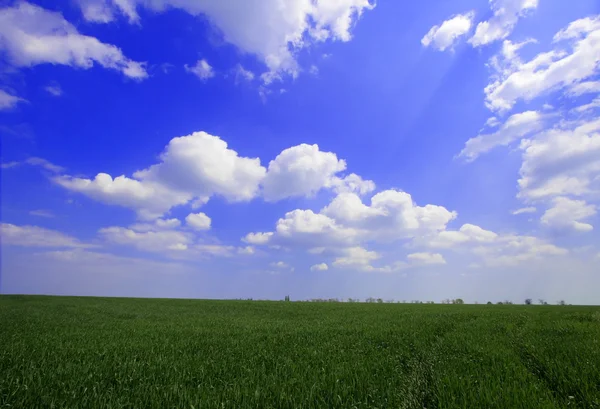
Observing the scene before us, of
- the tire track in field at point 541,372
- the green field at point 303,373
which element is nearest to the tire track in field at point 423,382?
the green field at point 303,373

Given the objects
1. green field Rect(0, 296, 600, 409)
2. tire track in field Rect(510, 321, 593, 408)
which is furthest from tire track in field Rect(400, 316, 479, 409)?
tire track in field Rect(510, 321, 593, 408)

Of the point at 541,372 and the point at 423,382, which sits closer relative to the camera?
the point at 423,382

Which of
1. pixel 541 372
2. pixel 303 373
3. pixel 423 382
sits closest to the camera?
pixel 423 382

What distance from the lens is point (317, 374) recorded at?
669cm

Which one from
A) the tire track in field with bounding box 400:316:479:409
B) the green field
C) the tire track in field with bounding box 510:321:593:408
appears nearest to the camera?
the green field

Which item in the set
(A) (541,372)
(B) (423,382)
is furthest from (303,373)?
(A) (541,372)

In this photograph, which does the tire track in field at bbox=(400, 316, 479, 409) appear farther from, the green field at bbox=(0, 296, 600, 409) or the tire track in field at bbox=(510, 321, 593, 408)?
the tire track in field at bbox=(510, 321, 593, 408)

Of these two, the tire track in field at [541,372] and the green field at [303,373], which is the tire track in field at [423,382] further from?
the tire track in field at [541,372]

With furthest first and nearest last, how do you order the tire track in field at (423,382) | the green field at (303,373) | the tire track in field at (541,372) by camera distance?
the tire track in field at (541,372), the tire track in field at (423,382), the green field at (303,373)

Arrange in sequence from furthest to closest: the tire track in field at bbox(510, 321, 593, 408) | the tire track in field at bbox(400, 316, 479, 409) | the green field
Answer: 1. the tire track in field at bbox(510, 321, 593, 408)
2. the tire track in field at bbox(400, 316, 479, 409)
3. the green field

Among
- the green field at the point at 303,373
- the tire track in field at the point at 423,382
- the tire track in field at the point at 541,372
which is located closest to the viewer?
the green field at the point at 303,373

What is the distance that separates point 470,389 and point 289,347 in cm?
515

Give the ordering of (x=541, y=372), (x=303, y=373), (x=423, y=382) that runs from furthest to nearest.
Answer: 1. (x=541, y=372)
2. (x=303, y=373)
3. (x=423, y=382)

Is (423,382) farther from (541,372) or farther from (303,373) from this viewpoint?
(541,372)
